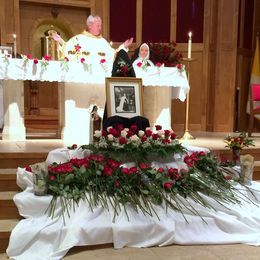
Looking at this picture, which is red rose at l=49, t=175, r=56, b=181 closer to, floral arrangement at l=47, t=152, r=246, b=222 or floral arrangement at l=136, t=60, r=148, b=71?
floral arrangement at l=47, t=152, r=246, b=222

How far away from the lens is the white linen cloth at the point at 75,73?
448 cm

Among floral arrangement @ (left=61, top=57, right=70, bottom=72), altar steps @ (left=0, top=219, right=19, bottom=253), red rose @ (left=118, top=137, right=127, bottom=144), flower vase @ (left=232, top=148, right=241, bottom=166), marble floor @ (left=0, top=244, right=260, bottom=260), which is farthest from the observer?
floral arrangement @ (left=61, top=57, right=70, bottom=72)

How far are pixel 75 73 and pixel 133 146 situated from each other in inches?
A: 74.4

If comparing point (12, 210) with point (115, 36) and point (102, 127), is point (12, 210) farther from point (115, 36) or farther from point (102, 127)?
point (115, 36)

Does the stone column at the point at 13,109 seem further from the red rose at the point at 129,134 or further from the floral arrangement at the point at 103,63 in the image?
the red rose at the point at 129,134

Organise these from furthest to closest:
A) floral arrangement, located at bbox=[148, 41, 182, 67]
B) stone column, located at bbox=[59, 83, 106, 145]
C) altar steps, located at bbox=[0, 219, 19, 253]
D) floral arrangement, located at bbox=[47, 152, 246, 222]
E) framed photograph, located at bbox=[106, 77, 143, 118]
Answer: floral arrangement, located at bbox=[148, 41, 182, 67], stone column, located at bbox=[59, 83, 106, 145], framed photograph, located at bbox=[106, 77, 143, 118], floral arrangement, located at bbox=[47, 152, 246, 222], altar steps, located at bbox=[0, 219, 19, 253]

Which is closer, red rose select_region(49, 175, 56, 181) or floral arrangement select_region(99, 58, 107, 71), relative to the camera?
red rose select_region(49, 175, 56, 181)

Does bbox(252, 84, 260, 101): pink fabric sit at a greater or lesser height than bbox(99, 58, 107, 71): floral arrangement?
lesser

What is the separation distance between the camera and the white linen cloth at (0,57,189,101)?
14.7 ft

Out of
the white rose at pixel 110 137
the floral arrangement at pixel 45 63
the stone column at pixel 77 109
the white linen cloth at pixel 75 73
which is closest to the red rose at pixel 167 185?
the white rose at pixel 110 137

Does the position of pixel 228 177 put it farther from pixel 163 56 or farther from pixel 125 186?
pixel 163 56

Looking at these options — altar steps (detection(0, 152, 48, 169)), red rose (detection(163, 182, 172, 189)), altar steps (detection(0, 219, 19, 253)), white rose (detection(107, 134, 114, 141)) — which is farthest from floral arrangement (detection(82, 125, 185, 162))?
altar steps (detection(0, 219, 19, 253))

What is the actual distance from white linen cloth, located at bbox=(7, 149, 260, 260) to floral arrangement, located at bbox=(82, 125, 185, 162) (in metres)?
0.49

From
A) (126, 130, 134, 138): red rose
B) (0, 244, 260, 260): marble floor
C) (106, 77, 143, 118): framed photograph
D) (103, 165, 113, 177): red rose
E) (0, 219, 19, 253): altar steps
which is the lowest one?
(0, 244, 260, 260): marble floor
